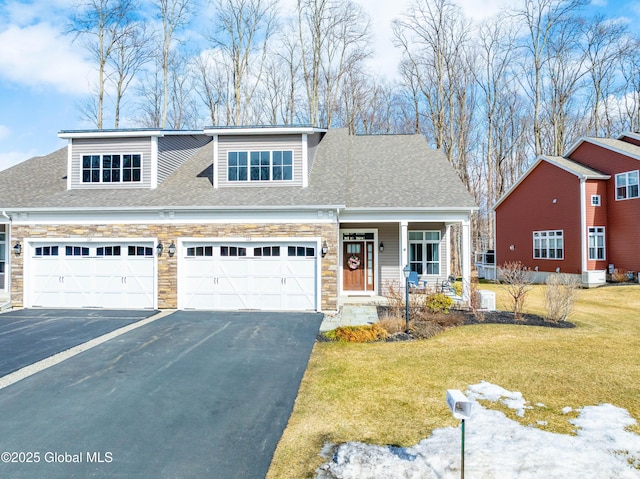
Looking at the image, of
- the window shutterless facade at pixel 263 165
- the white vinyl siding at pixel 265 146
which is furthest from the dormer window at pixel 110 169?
the window shutterless facade at pixel 263 165

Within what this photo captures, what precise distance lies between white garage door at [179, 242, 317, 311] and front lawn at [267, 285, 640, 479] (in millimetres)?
3821

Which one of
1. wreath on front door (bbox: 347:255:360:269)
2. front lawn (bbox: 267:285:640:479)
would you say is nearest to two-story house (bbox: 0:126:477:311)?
wreath on front door (bbox: 347:255:360:269)

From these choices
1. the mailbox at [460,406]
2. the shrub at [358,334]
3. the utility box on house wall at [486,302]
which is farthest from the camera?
the utility box on house wall at [486,302]

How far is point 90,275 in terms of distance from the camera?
1223 cm

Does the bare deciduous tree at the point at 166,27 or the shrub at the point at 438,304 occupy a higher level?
the bare deciduous tree at the point at 166,27

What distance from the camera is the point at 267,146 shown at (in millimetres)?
13086

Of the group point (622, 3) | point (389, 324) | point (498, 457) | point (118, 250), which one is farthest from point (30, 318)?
point (622, 3)

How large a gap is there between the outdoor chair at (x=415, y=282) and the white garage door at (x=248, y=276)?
139 inches

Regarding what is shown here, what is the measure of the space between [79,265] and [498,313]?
1324cm

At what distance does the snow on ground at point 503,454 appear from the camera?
11.9 ft

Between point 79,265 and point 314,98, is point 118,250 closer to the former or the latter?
point 79,265

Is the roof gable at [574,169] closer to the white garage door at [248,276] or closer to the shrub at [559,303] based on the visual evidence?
the shrub at [559,303]

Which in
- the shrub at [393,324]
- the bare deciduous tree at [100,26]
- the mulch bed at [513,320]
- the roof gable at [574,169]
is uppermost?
the bare deciduous tree at [100,26]

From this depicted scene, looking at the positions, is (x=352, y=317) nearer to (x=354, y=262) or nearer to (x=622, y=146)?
(x=354, y=262)
